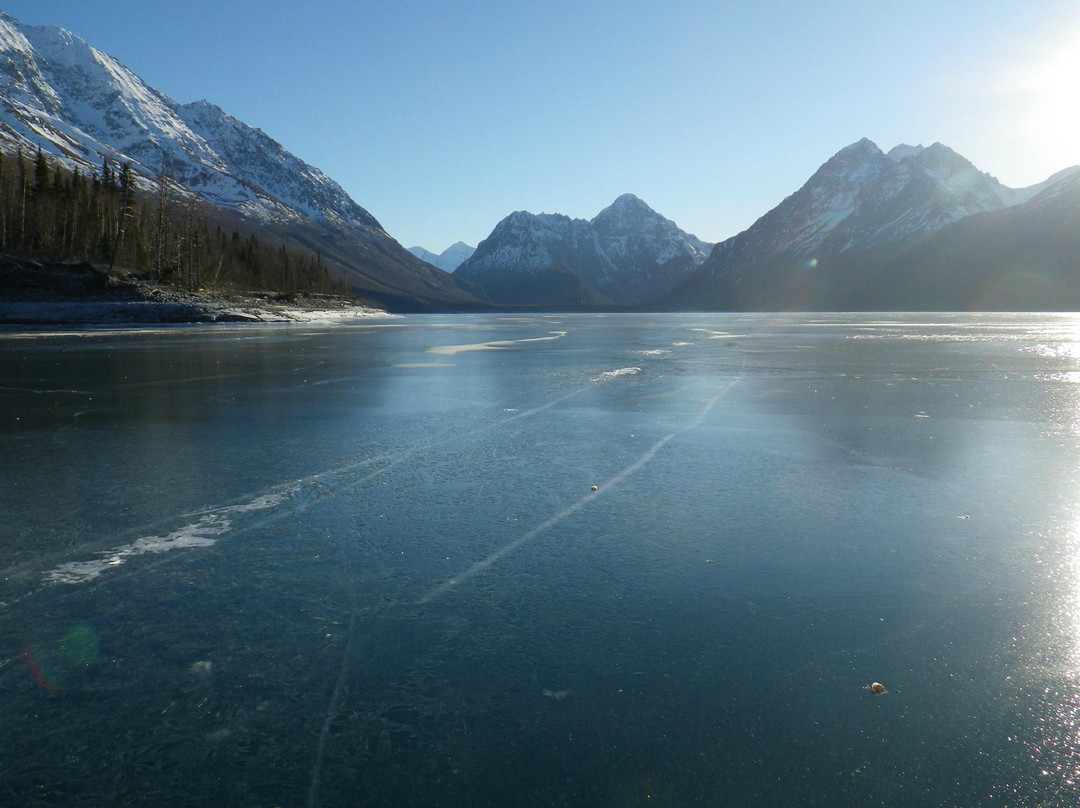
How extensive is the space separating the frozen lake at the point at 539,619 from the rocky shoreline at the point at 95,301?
2196 inches

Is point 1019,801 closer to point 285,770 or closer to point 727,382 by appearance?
point 285,770

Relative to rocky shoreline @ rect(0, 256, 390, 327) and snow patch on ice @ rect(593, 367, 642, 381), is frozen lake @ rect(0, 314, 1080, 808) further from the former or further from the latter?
rocky shoreline @ rect(0, 256, 390, 327)

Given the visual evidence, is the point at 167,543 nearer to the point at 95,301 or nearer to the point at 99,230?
the point at 95,301

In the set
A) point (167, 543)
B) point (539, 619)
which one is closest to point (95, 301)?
point (167, 543)

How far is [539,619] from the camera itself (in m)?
5.12

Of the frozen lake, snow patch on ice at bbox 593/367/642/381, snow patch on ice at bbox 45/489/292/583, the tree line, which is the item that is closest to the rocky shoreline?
the tree line

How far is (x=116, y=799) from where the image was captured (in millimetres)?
3270

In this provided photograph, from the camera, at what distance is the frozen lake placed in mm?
3484

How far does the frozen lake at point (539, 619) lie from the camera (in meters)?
3.48

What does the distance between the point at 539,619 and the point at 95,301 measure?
7110 centimetres

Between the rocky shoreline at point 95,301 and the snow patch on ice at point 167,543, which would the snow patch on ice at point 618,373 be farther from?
the rocky shoreline at point 95,301

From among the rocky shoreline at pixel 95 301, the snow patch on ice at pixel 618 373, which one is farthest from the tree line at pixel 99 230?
the snow patch on ice at pixel 618 373

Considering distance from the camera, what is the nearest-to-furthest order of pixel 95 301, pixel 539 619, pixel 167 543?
pixel 539 619 → pixel 167 543 → pixel 95 301

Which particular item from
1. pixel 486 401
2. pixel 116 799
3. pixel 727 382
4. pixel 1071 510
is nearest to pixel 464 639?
pixel 116 799
